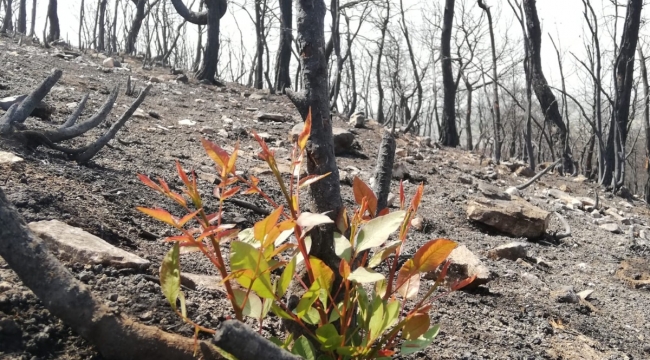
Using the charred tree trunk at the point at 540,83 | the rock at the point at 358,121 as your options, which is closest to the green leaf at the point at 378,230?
the rock at the point at 358,121

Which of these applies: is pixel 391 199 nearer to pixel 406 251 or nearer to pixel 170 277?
pixel 406 251

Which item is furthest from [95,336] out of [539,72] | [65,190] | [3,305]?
[539,72]

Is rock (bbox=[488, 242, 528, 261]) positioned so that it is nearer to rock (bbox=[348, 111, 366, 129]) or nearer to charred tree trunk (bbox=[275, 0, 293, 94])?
rock (bbox=[348, 111, 366, 129])

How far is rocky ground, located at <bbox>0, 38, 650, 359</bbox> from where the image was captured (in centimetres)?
143

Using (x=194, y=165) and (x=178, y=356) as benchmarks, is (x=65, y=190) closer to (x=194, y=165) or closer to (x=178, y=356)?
(x=178, y=356)

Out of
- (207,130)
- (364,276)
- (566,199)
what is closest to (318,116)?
(364,276)

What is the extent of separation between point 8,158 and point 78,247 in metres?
0.92

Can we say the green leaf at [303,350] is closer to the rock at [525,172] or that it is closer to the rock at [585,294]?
the rock at [585,294]

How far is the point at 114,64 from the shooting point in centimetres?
1003

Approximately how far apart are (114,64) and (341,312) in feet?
32.8

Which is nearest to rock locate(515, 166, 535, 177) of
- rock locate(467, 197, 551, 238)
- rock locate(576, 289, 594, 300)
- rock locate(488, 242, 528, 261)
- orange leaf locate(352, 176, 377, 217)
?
rock locate(467, 197, 551, 238)

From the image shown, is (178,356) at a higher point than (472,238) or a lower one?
higher

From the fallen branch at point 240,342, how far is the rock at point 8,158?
171cm

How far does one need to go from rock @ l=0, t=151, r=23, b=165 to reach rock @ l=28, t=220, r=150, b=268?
674 mm
